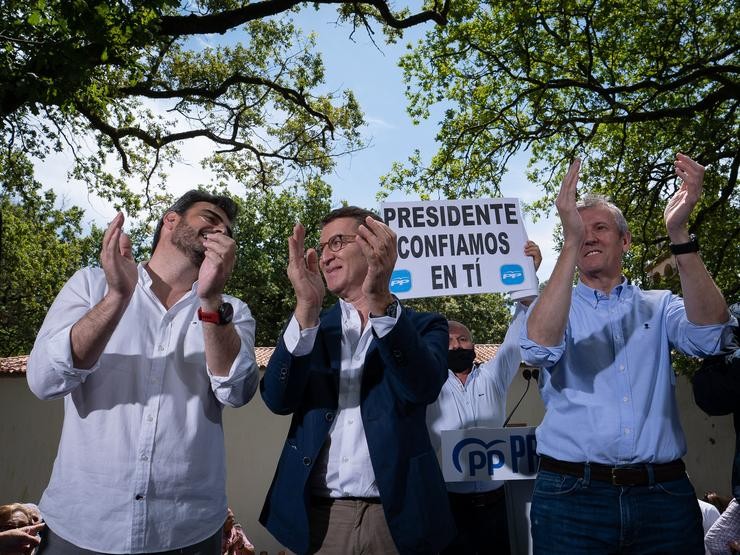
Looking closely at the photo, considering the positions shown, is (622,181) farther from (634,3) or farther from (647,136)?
(634,3)

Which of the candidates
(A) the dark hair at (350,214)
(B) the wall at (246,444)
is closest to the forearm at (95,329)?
(A) the dark hair at (350,214)

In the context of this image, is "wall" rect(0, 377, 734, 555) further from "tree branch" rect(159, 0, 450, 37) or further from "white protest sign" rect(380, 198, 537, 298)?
"white protest sign" rect(380, 198, 537, 298)

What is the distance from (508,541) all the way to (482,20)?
9.74m

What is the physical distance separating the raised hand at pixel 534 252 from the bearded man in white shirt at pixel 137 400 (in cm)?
194

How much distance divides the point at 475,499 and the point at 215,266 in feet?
7.85

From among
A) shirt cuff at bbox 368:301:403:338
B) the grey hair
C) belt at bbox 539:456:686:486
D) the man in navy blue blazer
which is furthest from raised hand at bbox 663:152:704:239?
shirt cuff at bbox 368:301:403:338

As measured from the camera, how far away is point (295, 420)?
2.32 meters

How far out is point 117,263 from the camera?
6.69 feet

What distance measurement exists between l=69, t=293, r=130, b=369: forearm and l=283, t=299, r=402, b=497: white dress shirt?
20.6 inches

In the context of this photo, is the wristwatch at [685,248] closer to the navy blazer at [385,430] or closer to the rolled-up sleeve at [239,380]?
the navy blazer at [385,430]

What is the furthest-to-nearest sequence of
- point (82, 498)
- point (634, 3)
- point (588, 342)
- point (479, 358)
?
1. point (479, 358)
2. point (634, 3)
3. point (588, 342)
4. point (82, 498)

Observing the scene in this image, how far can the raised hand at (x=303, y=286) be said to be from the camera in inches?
87.4

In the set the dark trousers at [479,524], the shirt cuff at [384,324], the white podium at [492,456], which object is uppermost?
the shirt cuff at [384,324]

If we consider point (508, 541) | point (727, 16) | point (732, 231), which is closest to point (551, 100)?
point (727, 16)
